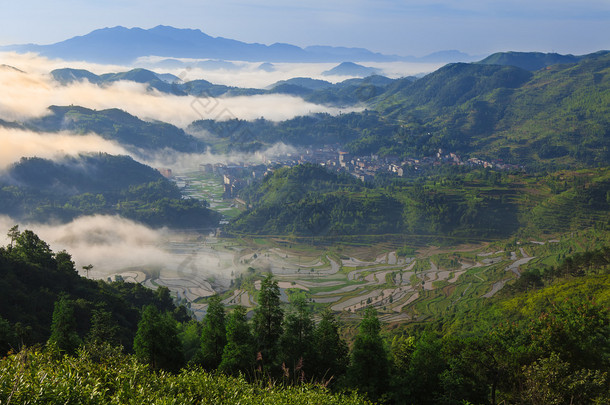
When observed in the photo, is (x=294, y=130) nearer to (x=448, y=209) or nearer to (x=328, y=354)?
(x=448, y=209)

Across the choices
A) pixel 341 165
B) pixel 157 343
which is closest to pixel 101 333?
pixel 157 343

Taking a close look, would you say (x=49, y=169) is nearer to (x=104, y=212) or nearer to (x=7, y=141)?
(x=7, y=141)

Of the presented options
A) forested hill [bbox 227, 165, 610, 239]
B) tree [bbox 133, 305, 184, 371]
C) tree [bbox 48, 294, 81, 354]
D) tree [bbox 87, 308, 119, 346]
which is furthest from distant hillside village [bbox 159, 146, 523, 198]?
tree [bbox 133, 305, 184, 371]

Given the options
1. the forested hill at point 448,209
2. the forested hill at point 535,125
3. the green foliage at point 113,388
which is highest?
the forested hill at point 535,125

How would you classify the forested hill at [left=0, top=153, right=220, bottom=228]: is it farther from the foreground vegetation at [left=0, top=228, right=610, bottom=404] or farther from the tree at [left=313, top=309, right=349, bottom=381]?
the tree at [left=313, top=309, right=349, bottom=381]

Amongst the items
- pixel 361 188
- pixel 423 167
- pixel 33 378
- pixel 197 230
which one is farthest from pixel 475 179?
pixel 33 378

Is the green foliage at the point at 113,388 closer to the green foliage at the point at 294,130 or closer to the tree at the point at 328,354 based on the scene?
the tree at the point at 328,354

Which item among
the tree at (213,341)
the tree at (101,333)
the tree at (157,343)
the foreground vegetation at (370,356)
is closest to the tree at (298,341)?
the foreground vegetation at (370,356)
